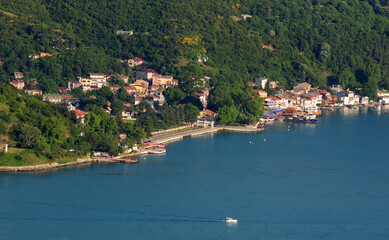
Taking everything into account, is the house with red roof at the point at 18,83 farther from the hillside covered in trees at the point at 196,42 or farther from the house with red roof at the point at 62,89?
the house with red roof at the point at 62,89

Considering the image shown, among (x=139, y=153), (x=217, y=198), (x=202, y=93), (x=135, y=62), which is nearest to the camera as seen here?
(x=217, y=198)

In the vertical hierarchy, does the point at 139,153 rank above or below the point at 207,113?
below

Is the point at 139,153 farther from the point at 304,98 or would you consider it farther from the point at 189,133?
the point at 304,98

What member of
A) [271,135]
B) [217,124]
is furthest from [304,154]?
[217,124]

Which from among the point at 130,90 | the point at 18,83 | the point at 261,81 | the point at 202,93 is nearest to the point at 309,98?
the point at 261,81

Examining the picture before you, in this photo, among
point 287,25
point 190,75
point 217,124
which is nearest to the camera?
point 217,124

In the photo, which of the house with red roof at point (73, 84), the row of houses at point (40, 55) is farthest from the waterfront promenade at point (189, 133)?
the row of houses at point (40, 55)

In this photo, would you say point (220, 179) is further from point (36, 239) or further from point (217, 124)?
point (217, 124)
